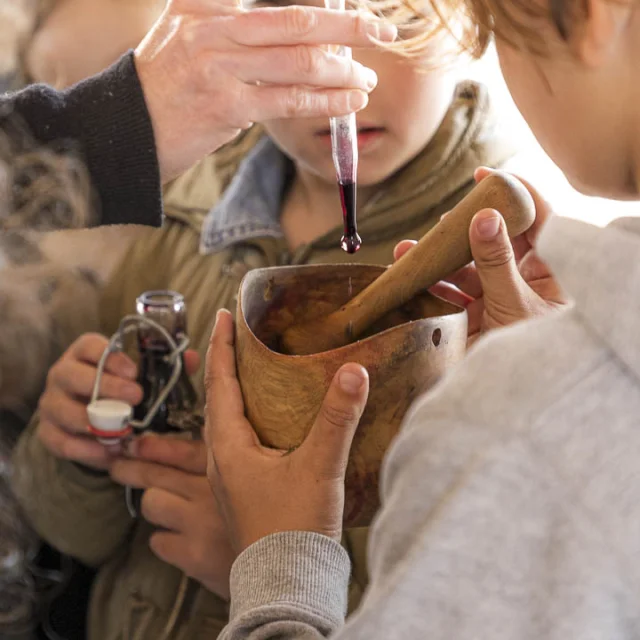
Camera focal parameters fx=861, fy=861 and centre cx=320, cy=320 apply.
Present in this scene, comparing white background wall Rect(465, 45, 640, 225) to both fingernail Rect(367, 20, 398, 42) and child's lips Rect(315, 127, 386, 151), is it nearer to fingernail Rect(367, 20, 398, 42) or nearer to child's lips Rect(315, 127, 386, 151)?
child's lips Rect(315, 127, 386, 151)

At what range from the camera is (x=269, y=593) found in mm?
579

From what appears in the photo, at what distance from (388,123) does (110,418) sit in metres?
0.43

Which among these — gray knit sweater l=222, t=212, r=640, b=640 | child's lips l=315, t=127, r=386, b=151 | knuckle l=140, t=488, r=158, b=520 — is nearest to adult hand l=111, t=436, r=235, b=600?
knuckle l=140, t=488, r=158, b=520

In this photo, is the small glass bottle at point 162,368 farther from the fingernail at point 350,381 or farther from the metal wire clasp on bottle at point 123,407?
the fingernail at point 350,381

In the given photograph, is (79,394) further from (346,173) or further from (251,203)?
(346,173)

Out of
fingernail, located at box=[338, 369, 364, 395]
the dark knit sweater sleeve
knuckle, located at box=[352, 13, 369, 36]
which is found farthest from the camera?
the dark knit sweater sleeve

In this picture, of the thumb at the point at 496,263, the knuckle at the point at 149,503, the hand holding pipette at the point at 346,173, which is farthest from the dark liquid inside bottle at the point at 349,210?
the knuckle at the point at 149,503

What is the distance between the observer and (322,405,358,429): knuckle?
58 cm

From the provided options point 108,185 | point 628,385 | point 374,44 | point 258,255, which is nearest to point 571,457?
point 628,385

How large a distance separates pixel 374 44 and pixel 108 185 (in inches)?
11.5

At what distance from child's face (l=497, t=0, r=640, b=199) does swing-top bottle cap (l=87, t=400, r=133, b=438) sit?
554mm

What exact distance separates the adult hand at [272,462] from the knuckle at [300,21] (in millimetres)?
242

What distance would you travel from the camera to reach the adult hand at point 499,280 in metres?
0.64

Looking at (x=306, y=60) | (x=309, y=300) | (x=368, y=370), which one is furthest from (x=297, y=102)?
(x=368, y=370)
